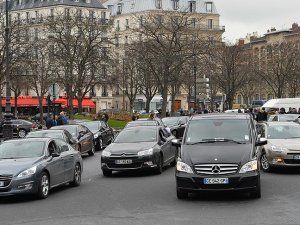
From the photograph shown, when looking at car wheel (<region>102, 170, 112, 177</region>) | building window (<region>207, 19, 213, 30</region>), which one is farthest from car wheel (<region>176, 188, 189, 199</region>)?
building window (<region>207, 19, 213, 30</region>)

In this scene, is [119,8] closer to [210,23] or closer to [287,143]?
[210,23]

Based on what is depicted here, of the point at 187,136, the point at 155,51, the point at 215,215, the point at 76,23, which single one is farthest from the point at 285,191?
the point at 76,23

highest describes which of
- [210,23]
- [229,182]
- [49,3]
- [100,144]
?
[49,3]

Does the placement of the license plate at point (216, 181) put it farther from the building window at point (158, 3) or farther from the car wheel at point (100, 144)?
the building window at point (158, 3)

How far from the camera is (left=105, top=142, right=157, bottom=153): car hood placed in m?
18.2

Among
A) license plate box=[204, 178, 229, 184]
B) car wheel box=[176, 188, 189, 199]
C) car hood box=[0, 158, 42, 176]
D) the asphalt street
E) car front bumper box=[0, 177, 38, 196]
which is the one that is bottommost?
the asphalt street

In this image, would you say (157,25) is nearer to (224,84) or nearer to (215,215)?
(224,84)

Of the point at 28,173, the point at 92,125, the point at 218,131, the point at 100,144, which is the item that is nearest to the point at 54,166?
the point at 28,173

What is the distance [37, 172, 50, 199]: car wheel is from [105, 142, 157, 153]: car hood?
4138 millimetres

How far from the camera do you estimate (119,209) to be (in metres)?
12.2

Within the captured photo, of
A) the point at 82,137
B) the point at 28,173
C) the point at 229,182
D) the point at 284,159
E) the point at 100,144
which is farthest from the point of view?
the point at 100,144

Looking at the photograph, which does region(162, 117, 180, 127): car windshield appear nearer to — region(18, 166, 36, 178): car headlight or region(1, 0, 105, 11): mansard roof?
region(18, 166, 36, 178): car headlight

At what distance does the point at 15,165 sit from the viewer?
1379cm

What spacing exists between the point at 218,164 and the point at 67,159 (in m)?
4.78
